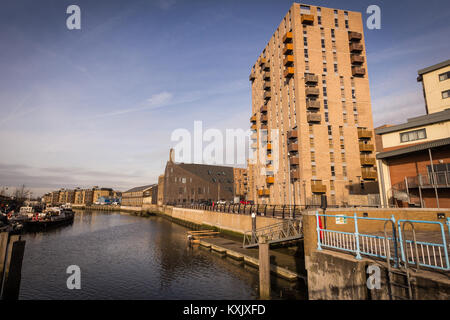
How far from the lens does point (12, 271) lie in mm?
12508

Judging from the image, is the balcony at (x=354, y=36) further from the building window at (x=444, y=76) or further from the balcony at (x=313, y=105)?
the building window at (x=444, y=76)

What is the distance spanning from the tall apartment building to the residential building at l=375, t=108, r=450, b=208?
45.5 ft

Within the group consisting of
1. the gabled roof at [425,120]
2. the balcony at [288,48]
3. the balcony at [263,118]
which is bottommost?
the gabled roof at [425,120]

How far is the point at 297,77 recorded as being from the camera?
43.3 m

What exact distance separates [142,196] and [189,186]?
43164mm

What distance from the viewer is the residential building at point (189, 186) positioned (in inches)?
3561

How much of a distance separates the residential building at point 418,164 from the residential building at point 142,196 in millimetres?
98541

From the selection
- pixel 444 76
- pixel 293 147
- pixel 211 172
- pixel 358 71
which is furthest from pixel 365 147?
pixel 211 172

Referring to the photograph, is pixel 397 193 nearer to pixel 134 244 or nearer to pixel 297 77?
pixel 297 77

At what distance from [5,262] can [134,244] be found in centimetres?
2190

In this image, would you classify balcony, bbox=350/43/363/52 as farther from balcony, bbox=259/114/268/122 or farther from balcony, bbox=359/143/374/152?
balcony, bbox=259/114/268/122

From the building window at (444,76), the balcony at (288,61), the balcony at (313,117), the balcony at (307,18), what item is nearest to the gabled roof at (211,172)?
the balcony at (288,61)

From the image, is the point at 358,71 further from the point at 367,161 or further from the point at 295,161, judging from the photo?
the point at 295,161
